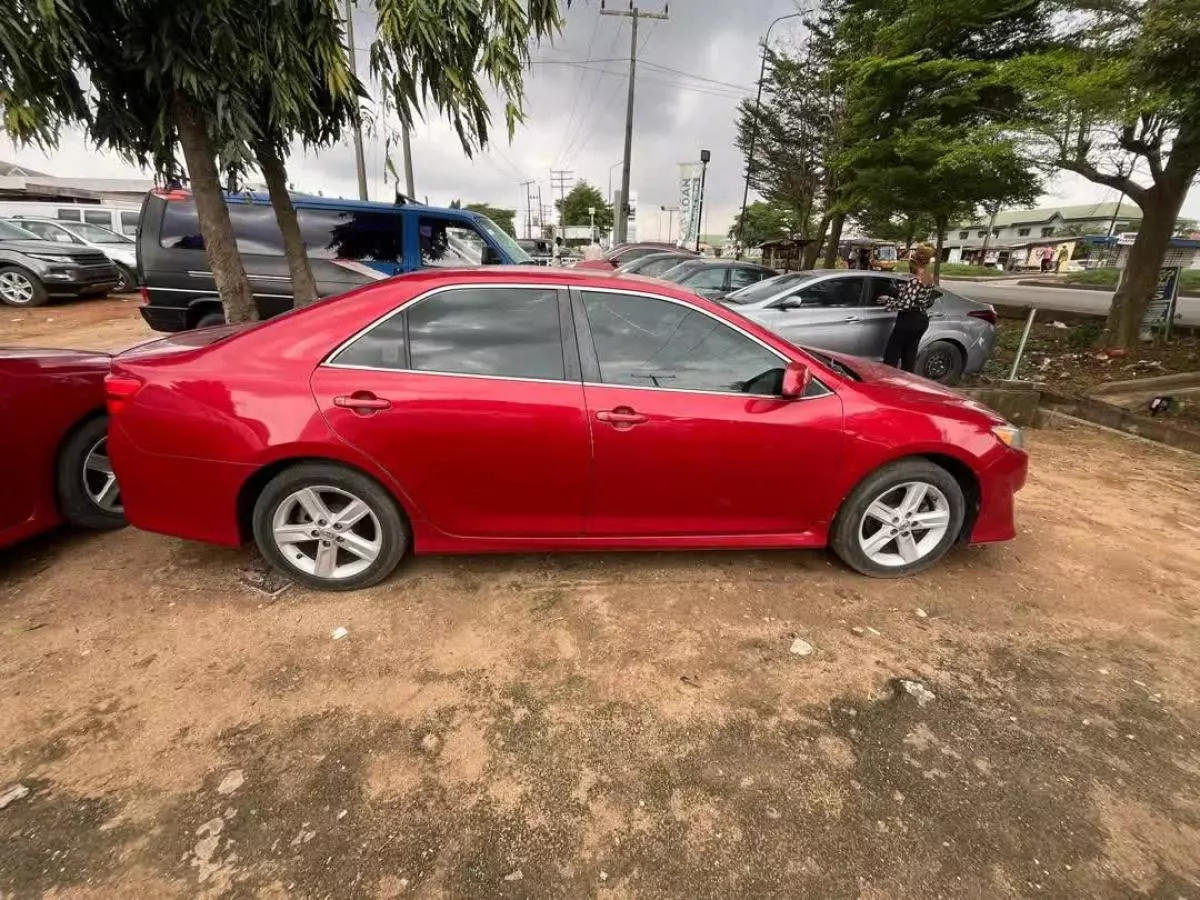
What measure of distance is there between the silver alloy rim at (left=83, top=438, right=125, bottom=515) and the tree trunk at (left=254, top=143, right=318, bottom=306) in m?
2.59

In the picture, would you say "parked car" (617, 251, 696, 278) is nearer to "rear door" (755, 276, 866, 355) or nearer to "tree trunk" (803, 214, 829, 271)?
"rear door" (755, 276, 866, 355)

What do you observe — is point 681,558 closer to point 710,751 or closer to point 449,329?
point 710,751

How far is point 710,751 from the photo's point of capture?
2.02m

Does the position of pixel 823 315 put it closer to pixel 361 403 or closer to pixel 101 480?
pixel 361 403

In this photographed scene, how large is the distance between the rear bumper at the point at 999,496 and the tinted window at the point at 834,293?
4.29 meters

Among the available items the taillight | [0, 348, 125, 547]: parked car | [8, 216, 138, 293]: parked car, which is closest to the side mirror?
the taillight

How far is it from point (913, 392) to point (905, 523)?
2.25 feet

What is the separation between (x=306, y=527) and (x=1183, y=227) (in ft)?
277

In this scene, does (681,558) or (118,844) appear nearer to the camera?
(118,844)

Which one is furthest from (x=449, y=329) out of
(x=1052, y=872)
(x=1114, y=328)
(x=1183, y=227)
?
(x=1183, y=227)

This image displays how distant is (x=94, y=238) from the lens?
46.5 feet

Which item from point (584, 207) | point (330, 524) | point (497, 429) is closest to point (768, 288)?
point (497, 429)

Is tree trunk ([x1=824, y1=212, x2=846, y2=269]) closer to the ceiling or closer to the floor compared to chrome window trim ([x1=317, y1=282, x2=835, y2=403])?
closer to the ceiling

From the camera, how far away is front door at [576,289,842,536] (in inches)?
104
